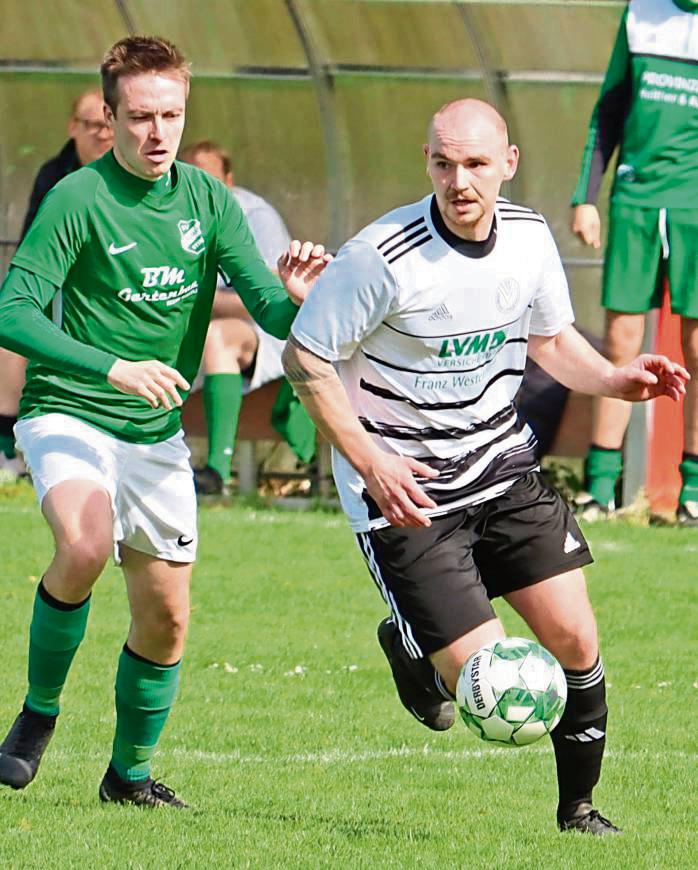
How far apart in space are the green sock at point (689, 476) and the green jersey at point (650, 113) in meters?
1.44

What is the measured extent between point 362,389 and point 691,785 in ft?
5.93

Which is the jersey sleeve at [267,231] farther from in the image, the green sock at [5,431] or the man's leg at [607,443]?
the man's leg at [607,443]

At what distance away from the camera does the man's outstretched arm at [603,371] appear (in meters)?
5.87

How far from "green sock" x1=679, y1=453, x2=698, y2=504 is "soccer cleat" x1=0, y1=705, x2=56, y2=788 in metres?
5.73

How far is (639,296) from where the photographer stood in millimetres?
11117

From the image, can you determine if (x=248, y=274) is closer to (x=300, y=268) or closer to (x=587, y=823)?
(x=300, y=268)

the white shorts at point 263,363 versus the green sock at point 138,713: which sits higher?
the white shorts at point 263,363

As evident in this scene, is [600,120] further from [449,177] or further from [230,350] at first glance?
[449,177]

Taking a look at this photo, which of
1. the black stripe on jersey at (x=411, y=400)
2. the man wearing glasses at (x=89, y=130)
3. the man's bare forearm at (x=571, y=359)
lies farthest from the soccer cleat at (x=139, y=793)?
the man wearing glasses at (x=89, y=130)

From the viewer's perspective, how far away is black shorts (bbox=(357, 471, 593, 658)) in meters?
5.60

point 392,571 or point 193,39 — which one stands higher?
point 193,39

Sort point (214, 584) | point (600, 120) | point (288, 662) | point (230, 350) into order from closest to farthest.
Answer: point (288, 662) < point (214, 584) < point (600, 120) < point (230, 350)

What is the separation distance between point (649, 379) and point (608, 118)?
18.2ft

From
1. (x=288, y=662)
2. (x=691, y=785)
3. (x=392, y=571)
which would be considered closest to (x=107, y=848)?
(x=392, y=571)
